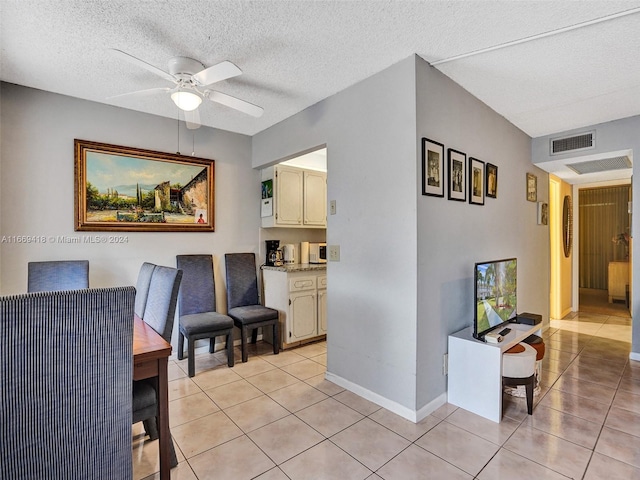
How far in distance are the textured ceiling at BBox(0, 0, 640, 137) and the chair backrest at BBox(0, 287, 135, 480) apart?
5.41 ft

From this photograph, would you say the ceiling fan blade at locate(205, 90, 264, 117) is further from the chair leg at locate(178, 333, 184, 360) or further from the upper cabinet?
the chair leg at locate(178, 333, 184, 360)

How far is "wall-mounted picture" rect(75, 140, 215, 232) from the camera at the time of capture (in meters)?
2.99

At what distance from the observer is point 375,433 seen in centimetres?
211

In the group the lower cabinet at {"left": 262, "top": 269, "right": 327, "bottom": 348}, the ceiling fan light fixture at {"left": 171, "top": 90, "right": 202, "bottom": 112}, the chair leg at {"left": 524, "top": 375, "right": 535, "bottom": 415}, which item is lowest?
the chair leg at {"left": 524, "top": 375, "right": 535, "bottom": 415}

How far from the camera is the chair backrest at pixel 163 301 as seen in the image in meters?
1.92

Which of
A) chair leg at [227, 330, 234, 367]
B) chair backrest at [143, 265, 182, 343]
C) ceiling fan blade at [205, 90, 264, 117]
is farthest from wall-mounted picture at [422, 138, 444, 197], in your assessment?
chair leg at [227, 330, 234, 367]

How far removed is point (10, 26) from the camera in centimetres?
194

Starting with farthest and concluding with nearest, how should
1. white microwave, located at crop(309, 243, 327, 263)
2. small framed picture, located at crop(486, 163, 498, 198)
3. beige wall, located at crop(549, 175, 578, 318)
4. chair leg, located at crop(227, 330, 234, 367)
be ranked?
beige wall, located at crop(549, 175, 578, 318) < white microwave, located at crop(309, 243, 327, 263) < chair leg, located at crop(227, 330, 234, 367) < small framed picture, located at crop(486, 163, 498, 198)

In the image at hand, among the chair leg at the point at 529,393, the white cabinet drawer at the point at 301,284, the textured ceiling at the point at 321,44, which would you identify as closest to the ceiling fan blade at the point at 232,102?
the textured ceiling at the point at 321,44

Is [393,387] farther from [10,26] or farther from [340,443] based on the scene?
[10,26]

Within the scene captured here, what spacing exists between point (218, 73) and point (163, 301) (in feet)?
4.76

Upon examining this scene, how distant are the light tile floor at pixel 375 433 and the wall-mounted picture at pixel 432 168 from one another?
5.35 feet

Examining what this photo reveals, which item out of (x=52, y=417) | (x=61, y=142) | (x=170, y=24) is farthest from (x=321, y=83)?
(x=52, y=417)

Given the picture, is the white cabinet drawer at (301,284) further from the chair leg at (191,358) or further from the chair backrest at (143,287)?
the chair backrest at (143,287)
